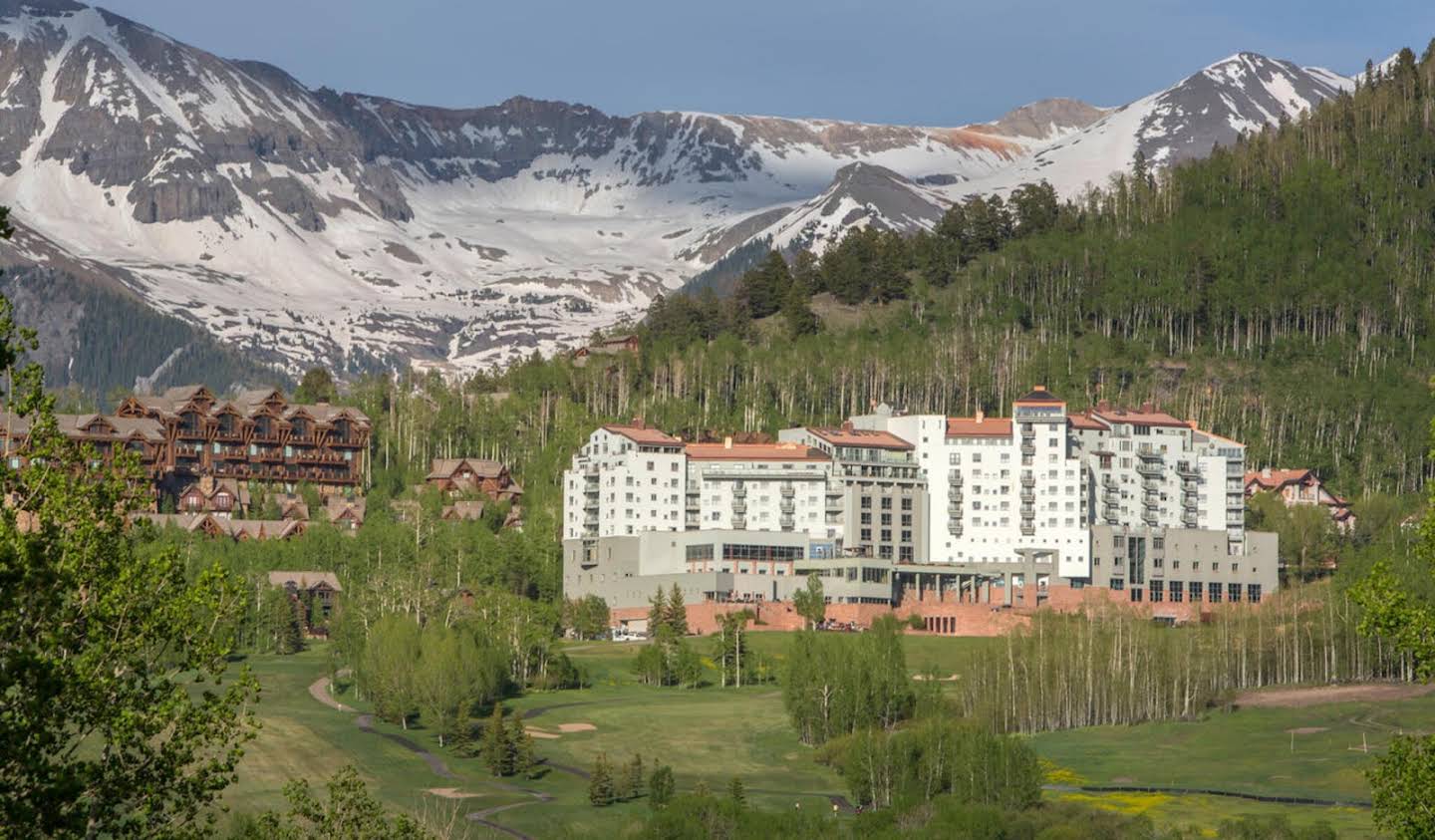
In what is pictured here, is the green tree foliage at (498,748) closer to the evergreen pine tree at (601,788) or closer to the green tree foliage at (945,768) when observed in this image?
the evergreen pine tree at (601,788)

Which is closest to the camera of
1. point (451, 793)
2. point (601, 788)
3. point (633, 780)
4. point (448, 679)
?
point (601, 788)

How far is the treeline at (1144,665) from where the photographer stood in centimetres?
15812

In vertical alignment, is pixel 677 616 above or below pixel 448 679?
above

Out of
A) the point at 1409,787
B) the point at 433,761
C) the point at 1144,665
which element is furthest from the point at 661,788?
the point at 1409,787

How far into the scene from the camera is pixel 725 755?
147 m

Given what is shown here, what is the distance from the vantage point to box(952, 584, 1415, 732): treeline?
6225 inches

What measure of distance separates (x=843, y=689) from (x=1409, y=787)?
105 m

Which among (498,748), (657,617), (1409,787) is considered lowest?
(498,748)

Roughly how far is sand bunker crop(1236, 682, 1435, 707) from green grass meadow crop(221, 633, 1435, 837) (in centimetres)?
213

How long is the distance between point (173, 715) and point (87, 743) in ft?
289

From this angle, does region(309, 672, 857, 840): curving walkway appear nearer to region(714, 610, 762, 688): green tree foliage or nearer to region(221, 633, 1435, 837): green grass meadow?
region(221, 633, 1435, 837): green grass meadow

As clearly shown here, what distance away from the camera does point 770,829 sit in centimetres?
11275

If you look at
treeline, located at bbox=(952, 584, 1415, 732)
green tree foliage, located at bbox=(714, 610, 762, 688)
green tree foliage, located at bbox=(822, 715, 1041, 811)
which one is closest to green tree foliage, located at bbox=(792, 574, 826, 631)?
green tree foliage, located at bbox=(714, 610, 762, 688)

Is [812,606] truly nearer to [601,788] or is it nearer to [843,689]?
[843,689]
